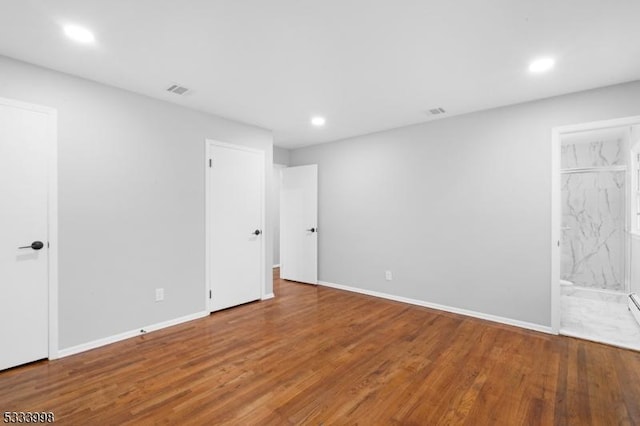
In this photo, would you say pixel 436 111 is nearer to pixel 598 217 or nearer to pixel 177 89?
pixel 177 89

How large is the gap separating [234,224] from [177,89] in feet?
5.81

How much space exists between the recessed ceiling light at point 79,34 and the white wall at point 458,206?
3606mm

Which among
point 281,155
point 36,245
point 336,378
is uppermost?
point 281,155

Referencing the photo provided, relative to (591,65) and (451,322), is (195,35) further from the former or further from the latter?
(451,322)

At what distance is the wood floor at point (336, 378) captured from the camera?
1.89 metres

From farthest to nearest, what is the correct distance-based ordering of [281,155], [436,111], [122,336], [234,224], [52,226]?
[281,155] < [234,224] < [436,111] < [122,336] < [52,226]

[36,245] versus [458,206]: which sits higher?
[458,206]

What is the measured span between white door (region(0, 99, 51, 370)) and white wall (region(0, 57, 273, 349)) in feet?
0.38

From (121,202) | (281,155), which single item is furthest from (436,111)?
(121,202)

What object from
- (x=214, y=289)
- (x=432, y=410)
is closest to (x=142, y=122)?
(x=214, y=289)

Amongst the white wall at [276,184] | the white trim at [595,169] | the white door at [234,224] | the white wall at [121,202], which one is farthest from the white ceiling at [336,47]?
the white trim at [595,169]

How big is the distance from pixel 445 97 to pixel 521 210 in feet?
5.08

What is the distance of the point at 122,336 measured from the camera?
9.82 ft

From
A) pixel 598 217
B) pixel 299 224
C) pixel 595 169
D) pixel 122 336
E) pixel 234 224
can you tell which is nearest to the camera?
pixel 122 336
